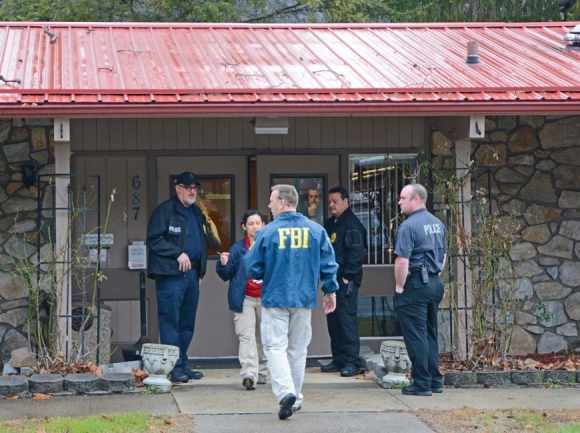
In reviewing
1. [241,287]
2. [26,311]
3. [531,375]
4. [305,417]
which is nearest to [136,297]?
[26,311]

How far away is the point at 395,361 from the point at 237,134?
3.21 meters

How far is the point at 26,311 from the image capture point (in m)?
9.86

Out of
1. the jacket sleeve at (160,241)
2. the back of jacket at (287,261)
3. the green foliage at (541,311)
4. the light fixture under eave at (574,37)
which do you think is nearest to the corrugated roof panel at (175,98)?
the jacket sleeve at (160,241)

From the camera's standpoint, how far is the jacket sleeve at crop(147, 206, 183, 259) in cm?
904

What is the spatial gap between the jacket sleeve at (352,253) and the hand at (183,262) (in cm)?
154

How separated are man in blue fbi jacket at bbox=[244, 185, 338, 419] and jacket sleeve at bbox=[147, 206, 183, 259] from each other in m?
1.64

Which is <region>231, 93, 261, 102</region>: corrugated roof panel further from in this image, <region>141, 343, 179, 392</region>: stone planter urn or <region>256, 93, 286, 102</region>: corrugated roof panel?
<region>141, 343, 179, 392</region>: stone planter urn

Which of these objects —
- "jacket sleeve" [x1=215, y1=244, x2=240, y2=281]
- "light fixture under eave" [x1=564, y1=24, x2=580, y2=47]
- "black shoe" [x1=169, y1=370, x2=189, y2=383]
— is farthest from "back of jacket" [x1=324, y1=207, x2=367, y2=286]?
"light fixture under eave" [x1=564, y1=24, x2=580, y2=47]

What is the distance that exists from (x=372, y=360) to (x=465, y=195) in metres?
1.82

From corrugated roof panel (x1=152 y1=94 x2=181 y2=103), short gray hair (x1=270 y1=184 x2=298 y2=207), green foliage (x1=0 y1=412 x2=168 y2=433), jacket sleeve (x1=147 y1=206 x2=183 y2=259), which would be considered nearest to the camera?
green foliage (x1=0 y1=412 x2=168 y2=433)

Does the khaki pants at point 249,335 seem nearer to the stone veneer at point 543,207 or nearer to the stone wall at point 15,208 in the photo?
the stone wall at point 15,208

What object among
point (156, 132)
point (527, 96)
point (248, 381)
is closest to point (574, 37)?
point (527, 96)

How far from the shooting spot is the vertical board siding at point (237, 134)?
34.0 ft

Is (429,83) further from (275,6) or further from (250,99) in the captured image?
(275,6)
